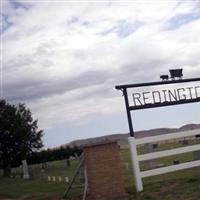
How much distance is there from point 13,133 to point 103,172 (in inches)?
1582

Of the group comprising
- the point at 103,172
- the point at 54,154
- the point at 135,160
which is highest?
the point at 54,154

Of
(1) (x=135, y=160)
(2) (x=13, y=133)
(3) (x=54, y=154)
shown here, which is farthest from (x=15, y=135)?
(1) (x=135, y=160)

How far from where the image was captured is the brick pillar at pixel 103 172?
550 inches

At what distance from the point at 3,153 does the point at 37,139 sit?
5.46 meters

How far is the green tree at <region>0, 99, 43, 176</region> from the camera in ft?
174

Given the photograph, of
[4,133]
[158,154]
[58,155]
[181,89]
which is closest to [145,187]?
[158,154]

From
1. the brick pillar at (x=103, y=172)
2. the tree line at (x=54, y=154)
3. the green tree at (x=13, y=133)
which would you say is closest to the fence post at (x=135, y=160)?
the brick pillar at (x=103, y=172)

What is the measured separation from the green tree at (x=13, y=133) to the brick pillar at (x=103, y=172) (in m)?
38.9

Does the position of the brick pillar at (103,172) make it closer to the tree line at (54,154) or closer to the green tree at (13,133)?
the green tree at (13,133)

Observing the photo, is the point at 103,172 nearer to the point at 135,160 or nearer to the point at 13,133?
the point at 135,160

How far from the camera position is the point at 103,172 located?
554 inches

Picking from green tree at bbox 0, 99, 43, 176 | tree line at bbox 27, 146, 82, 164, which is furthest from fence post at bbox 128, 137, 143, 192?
tree line at bbox 27, 146, 82, 164

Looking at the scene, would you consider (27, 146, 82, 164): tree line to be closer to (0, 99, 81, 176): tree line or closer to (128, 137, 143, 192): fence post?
(0, 99, 81, 176): tree line

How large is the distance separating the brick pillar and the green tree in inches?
1532
